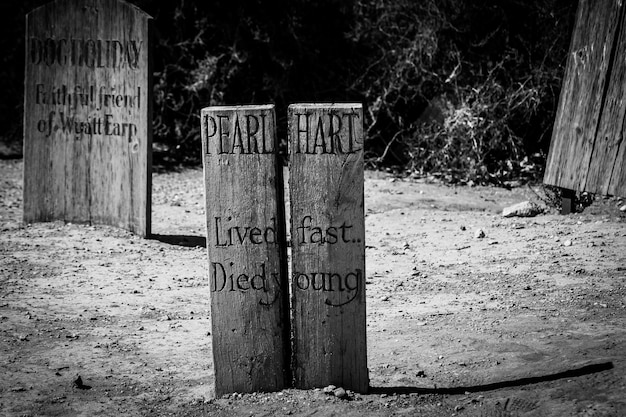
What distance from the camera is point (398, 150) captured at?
1191 centimetres

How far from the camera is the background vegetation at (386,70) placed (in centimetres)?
1060

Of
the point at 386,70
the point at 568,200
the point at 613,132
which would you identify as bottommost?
the point at 568,200

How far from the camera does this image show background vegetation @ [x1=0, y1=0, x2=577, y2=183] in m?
10.6

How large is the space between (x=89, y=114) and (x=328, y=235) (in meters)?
4.80

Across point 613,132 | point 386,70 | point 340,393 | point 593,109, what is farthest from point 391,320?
point 386,70

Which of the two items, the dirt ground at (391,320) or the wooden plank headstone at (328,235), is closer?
A: the wooden plank headstone at (328,235)

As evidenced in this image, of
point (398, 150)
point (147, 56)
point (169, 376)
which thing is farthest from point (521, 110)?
point (169, 376)

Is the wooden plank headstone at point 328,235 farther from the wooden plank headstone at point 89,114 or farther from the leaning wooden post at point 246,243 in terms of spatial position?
the wooden plank headstone at point 89,114

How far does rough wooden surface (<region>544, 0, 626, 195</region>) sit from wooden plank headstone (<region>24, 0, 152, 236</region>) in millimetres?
3838

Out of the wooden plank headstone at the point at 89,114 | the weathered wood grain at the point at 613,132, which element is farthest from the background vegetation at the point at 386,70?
the wooden plank headstone at the point at 89,114

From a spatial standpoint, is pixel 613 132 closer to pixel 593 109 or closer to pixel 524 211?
pixel 593 109

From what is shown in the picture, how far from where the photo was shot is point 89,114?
26.3 feet

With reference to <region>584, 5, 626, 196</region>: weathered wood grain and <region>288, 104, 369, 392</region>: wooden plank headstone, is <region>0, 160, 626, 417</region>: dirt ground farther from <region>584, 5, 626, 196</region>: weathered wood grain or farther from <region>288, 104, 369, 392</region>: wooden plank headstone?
<region>584, 5, 626, 196</region>: weathered wood grain

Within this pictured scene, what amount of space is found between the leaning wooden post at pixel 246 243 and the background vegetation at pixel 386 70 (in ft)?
23.0
